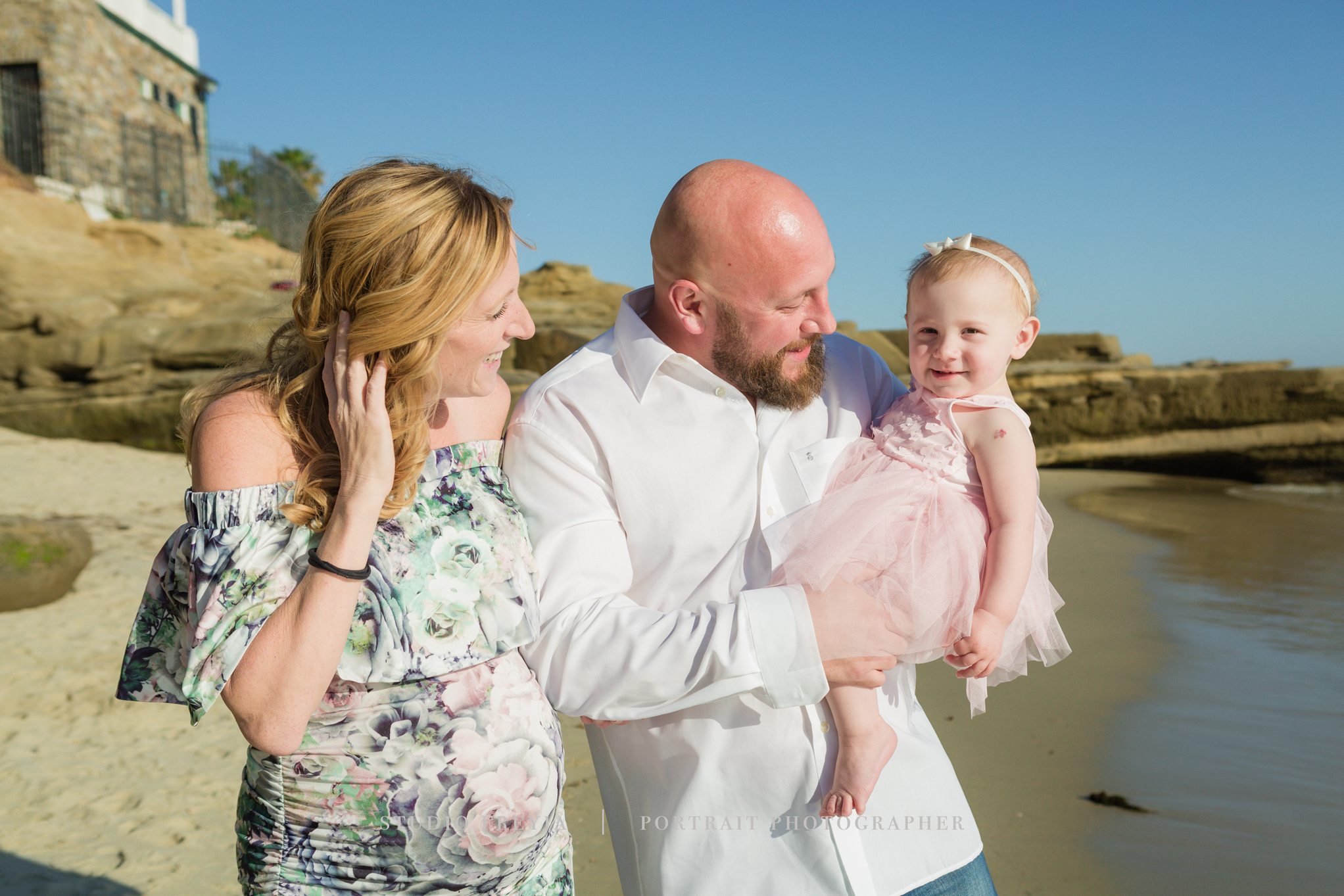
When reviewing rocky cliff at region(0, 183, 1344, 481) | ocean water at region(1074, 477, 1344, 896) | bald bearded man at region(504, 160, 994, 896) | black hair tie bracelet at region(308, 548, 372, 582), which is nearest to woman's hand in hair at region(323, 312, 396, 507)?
black hair tie bracelet at region(308, 548, 372, 582)

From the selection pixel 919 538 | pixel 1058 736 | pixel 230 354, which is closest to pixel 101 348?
pixel 230 354

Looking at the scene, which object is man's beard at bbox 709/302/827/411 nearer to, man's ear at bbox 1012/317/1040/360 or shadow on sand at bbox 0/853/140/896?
man's ear at bbox 1012/317/1040/360

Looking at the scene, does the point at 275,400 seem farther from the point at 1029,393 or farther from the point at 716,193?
the point at 1029,393

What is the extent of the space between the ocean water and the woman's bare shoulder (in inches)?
139

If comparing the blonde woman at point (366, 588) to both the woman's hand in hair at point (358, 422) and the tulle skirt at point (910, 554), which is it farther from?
the tulle skirt at point (910, 554)

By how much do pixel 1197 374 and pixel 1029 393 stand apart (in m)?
2.64

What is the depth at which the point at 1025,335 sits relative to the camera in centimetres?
230

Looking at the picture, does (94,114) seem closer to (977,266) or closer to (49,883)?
(49,883)

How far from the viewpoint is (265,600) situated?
1.54 metres

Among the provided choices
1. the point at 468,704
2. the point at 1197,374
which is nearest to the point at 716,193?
the point at 468,704

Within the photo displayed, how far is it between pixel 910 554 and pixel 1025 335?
742 millimetres

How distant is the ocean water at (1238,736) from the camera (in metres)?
3.71

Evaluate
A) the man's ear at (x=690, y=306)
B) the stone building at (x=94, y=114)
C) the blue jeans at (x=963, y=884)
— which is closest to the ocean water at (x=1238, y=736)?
the blue jeans at (x=963, y=884)

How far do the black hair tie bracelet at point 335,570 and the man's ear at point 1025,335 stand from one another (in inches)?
62.2
